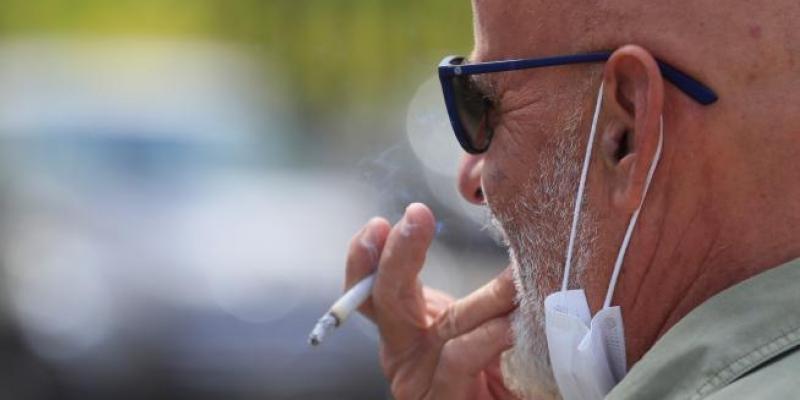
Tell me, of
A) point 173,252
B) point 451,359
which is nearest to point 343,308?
point 451,359

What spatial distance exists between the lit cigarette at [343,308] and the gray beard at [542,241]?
381 mm

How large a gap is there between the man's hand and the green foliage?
16.9 ft

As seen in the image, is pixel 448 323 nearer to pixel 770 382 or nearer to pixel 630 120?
pixel 630 120

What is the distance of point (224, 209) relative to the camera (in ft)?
25.1

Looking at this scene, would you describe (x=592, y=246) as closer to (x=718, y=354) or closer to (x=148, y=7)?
(x=718, y=354)

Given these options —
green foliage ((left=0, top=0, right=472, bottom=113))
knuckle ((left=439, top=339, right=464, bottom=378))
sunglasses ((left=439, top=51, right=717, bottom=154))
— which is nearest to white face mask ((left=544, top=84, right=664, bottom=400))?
sunglasses ((left=439, top=51, right=717, bottom=154))

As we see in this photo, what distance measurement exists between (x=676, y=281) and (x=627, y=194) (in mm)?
137

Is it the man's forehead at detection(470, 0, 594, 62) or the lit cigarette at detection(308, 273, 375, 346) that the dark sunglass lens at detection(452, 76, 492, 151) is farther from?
the lit cigarette at detection(308, 273, 375, 346)

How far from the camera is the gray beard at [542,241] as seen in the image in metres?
1.91

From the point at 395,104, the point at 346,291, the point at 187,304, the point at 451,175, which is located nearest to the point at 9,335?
the point at 187,304

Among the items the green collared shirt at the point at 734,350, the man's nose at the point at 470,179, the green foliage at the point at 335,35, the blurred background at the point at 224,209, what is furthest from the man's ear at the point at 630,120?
the green foliage at the point at 335,35

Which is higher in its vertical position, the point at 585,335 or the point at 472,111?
the point at 472,111

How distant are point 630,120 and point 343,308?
919mm

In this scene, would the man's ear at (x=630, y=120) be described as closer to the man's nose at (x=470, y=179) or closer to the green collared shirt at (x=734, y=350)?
the green collared shirt at (x=734, y=350)
